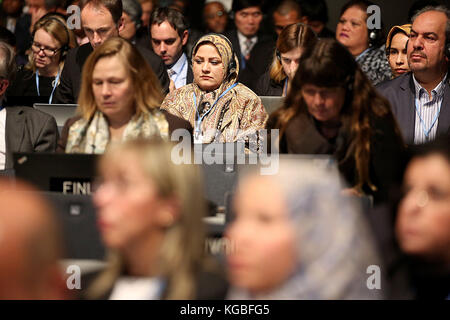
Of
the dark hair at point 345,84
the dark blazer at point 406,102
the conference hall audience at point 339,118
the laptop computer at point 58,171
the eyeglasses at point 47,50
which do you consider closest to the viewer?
the laptop computer at point 58,171

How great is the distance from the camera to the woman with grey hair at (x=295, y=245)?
2.13 meters

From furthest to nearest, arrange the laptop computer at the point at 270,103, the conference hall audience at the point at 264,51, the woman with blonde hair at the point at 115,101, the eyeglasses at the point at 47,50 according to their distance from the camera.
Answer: the conference hall audience at the point at 264,51
the eyeglasses at the point at 47,50
the laptop computer at the point at 270,103
the woman with blonde hair at the point at 115,101

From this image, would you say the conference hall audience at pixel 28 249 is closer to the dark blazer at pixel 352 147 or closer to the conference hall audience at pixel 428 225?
the conference hall audience at pixel 428 225

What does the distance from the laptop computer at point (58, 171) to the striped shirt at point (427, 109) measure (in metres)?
2.24

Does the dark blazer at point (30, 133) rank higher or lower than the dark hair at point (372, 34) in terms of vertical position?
lower

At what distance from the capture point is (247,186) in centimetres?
223

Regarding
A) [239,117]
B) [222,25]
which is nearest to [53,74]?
[239,117]

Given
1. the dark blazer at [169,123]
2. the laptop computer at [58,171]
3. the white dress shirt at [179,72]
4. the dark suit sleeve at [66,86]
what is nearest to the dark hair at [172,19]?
the white dress shirt at [179,72]

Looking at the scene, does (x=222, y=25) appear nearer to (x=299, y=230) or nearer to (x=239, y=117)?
(x=239, y=117)

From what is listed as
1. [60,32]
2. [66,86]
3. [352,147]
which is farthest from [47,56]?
[352,147]

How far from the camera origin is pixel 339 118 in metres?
3.38

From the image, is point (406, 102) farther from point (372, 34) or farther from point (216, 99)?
point (372, 34)

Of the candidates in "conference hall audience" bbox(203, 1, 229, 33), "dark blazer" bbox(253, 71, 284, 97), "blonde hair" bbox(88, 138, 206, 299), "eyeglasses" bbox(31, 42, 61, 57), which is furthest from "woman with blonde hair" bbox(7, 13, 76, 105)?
"blonde hair" bbox(88, 138, 206, 299)

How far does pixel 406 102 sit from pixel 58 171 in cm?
240
